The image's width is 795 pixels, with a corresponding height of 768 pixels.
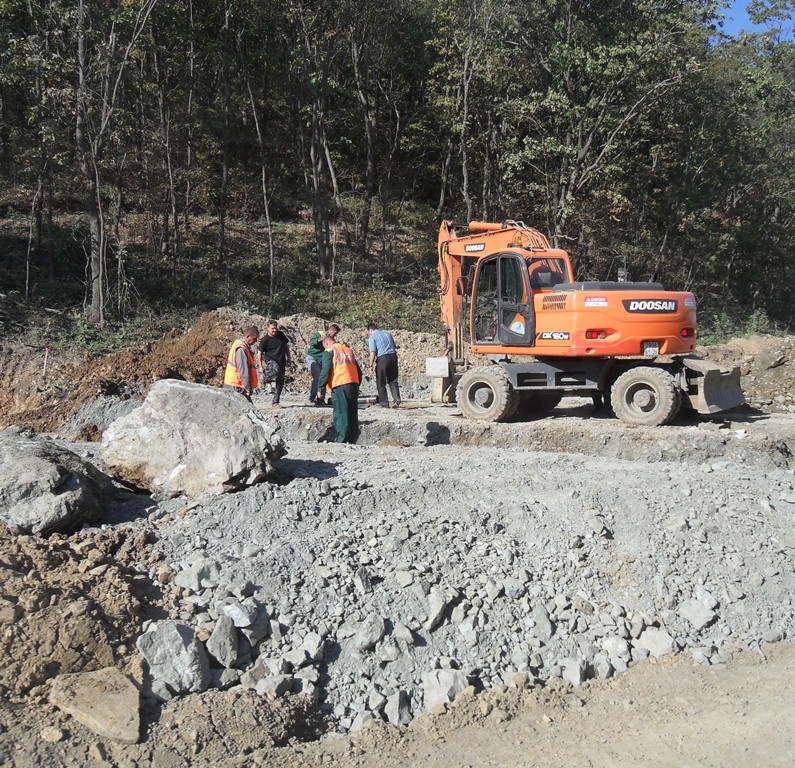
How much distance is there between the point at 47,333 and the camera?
48.7ft

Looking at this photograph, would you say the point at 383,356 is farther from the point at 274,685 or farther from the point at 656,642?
the point at 274,685

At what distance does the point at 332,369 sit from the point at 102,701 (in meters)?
6.02

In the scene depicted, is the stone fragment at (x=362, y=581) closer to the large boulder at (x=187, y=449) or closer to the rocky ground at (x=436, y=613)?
the rocky ground at (x=436, y=613)

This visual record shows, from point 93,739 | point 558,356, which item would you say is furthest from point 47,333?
point 93,739

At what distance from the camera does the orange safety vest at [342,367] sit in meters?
9.45

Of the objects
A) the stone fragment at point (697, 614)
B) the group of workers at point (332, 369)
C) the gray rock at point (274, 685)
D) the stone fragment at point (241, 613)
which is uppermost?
the group of workers at point (332, 369)

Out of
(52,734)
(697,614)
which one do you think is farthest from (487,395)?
(52,734)

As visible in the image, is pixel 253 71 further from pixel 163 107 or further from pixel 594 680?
pixel 594 680

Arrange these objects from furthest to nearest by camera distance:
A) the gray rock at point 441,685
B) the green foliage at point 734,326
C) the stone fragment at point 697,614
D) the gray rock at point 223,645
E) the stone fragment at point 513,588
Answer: the green foliage at point 734,326
the stone fragment at point 697,614
the stone fragment at point 513,588
the gray rock at point 441,685
the gray rock at point 223,645

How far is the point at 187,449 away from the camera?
20.8ft

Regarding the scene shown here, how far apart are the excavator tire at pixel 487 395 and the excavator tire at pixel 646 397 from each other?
1463 millimetres

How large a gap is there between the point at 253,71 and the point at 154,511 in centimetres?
1915

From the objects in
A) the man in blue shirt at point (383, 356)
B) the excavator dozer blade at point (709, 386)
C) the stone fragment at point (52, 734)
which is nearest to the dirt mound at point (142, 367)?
the man in blue shirt at point (383, 356)

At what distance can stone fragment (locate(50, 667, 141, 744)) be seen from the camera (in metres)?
3.97
